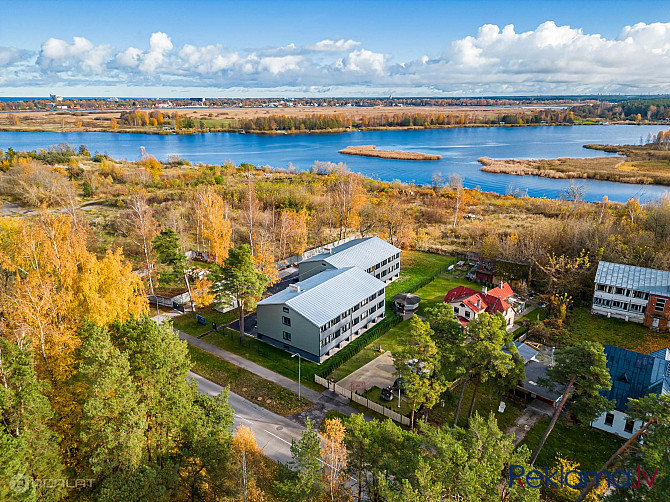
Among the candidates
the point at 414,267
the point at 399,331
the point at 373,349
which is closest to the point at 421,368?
the point at 373,349

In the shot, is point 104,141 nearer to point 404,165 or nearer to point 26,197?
point 26,197

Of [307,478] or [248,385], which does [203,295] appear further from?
[307,478]

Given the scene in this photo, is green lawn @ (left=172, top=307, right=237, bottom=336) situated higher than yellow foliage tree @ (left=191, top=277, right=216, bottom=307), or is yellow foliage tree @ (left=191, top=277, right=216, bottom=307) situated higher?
yellow foliage tree @ (left=191, top=277, right=216, bottom=307)

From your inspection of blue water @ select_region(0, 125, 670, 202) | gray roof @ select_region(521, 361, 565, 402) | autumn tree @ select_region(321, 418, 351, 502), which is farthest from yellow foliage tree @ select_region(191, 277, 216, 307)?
blue water @ select_region(0, 125, 670, 202)

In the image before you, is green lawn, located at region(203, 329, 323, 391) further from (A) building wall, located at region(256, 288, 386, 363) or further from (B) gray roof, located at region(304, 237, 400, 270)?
(B) gray roof, located at region(304, 237, 400, 270)

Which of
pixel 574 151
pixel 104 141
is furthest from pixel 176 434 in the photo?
pixel 104 141

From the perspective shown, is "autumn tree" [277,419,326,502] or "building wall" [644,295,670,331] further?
"building wall" [644,295,670,331]

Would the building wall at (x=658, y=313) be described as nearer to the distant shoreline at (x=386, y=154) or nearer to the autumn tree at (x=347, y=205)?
the autumn tree at (x=347, y=205)
